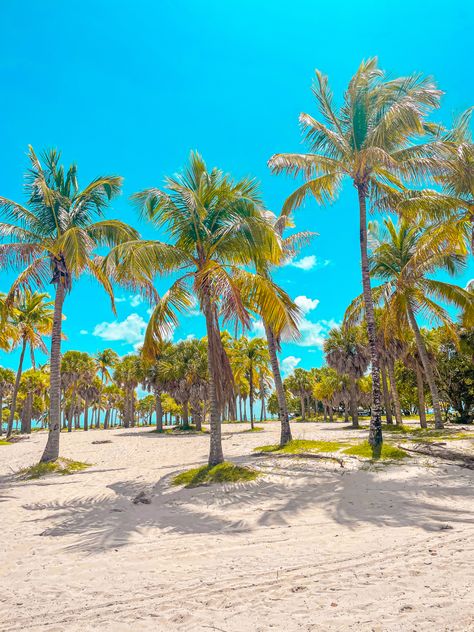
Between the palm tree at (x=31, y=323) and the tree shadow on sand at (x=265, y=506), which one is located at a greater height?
the palm tree at (x=31, y=323)

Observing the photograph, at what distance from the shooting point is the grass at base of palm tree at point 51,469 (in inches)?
566

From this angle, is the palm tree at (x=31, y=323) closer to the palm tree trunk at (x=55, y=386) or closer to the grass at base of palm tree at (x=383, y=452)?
the palm tree trunk at (x=55, y=386)

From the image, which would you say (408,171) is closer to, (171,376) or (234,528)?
(234,528)

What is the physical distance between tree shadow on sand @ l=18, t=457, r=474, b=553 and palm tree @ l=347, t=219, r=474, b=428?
31.9 feet

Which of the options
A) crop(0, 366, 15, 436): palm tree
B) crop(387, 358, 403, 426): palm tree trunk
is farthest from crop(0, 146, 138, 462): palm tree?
crop(0, 366, 15, 436): palm tree

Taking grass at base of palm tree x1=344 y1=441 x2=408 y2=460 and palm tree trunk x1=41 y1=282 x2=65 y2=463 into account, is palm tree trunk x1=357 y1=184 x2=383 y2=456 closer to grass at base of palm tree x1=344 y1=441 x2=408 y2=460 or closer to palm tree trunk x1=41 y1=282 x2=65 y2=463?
grass at base of palm tree x1=344 y1=441 x2=408 y2=460

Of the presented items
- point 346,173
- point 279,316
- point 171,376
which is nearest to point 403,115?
point 346,173

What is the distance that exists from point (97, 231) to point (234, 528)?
44.9 ft

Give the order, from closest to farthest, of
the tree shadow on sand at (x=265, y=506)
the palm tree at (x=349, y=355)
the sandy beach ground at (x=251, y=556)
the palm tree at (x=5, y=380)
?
the sandy beach ground at (x=251, y=556) → the tree shadow on sand at (x=265, y=506) → the palm tree at (x=349, y=355) → the palm tree at (x=5, y=380)

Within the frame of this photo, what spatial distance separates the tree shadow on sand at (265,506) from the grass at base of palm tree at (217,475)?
0.47m

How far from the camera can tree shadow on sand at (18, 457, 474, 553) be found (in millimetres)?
6941

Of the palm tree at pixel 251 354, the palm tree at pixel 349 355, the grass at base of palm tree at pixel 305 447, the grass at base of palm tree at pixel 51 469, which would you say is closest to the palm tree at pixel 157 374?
the palm tree at pixel 251 354

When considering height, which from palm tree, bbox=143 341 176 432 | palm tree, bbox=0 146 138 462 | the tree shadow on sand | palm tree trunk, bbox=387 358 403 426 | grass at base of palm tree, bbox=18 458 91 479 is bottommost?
grass at base of palm tree, bbox=18 458 91 479

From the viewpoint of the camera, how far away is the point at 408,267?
17.2 m
